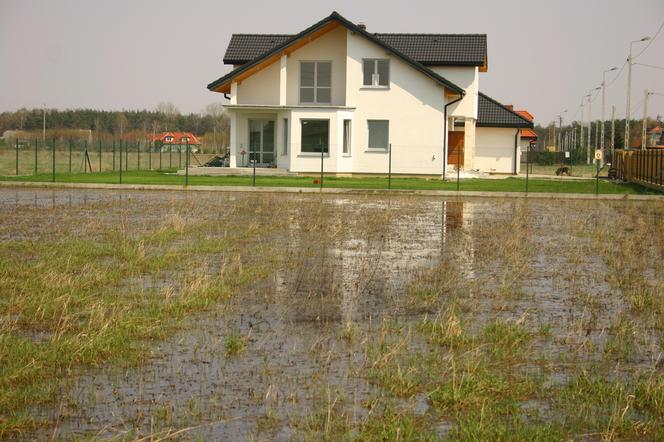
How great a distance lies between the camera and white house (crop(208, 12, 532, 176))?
4147 centimetres

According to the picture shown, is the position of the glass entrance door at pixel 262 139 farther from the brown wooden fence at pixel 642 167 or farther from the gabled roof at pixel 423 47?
the brown wooden fence at pixel 642 167

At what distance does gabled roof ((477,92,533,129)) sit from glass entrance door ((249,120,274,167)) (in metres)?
16.2

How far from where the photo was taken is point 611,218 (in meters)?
22.5

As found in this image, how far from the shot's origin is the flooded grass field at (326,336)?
6.00 m

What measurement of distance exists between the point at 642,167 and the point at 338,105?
47.0 feet

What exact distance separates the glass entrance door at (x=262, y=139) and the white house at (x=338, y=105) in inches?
1.9

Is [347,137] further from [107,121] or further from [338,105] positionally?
[107,121]

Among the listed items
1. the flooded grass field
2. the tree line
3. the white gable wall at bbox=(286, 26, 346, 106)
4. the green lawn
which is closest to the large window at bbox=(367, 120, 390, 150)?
the white gable wall at bbox=(286, 26, 346, 106)

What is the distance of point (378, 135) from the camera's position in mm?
42688

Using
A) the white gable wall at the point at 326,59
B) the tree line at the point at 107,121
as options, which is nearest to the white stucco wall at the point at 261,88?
the white gable wall at the point at 326,59

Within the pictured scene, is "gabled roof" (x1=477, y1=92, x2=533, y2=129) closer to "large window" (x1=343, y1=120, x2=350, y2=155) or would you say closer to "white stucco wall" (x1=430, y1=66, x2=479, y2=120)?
"white stucco wall" (x1=430, y1=66, x2=479, y2=120)

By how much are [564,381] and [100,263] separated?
7531 millimetres

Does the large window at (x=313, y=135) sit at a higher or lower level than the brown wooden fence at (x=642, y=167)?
higher

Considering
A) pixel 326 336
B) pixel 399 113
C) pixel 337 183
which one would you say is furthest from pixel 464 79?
pixel 326 336
